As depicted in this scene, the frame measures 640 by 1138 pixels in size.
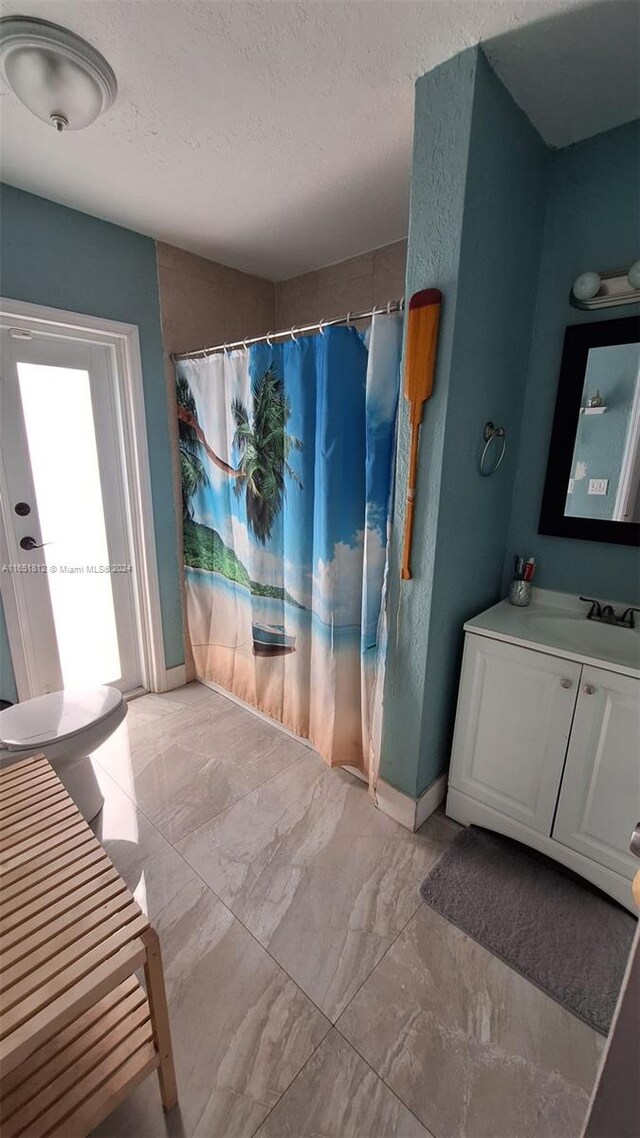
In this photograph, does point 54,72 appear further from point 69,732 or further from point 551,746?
point 551,746

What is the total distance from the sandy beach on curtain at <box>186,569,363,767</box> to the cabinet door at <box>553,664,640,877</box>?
2.61ft

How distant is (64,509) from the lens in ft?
7.12

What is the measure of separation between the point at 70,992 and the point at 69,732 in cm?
89

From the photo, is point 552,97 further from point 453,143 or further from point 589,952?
point 589,952

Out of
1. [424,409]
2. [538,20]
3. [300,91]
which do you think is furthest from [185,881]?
[538,20]

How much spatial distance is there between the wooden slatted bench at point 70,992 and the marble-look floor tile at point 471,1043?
1.66 feet

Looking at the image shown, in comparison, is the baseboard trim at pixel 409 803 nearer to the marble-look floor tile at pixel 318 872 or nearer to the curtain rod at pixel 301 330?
the marble-look floor tile at pixel 318 872

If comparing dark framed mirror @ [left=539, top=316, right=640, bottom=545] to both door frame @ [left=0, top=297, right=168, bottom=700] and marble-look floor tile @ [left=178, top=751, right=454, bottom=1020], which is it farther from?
door frame @ [left=0, top=297, right=168, bottom=700]

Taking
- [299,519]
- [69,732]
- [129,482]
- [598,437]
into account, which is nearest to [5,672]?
[69,732]

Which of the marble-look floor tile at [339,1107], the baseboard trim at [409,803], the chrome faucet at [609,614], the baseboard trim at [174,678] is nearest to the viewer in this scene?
the marble-look floor tile at [339,1107]

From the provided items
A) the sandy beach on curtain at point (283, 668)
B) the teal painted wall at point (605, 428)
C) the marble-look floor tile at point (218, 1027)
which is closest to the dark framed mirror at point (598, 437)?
the teal painted wall at point (605, 428)

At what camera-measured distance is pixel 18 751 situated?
1468 mm

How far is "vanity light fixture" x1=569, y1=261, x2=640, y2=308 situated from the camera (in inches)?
57.7

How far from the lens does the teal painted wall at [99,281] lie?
176 cm
